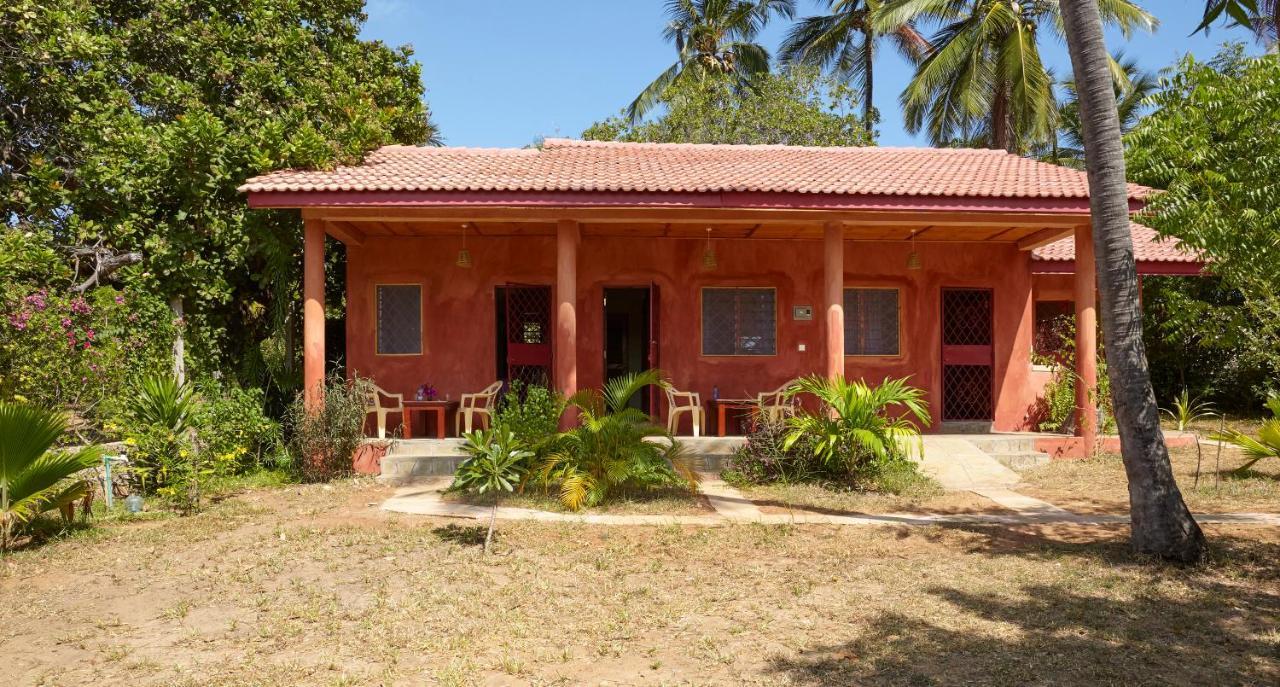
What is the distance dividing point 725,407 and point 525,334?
292 centimetres

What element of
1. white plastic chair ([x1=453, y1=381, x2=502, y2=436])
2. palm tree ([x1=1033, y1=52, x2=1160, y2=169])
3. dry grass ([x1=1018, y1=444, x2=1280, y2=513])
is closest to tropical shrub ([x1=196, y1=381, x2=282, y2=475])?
white plastic chair ([x1=453, y1=381, x2=502, y2=436])

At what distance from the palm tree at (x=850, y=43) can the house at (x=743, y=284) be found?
40.2 ft

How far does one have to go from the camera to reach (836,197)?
9.04 metres

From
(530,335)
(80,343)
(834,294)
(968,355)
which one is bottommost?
(968,355)

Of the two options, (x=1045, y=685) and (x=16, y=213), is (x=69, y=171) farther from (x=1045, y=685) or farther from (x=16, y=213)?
(x=1045, y=685)

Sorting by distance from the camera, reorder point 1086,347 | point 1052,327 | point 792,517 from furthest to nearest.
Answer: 1. point 1052,327
2. point 1086,347
3. point 792,517

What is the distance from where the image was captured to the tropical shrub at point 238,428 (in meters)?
8.95

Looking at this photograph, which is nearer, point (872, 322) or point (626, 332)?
point (872, 322)

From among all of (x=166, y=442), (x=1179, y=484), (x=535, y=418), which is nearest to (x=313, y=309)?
(x=166, y=442)

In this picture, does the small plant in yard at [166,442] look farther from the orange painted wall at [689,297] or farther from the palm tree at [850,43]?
the palm tree at [850,43]

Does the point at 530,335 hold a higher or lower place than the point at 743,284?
lower

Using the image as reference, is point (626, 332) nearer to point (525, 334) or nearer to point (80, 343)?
point (525, 334)

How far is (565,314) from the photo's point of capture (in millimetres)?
9102

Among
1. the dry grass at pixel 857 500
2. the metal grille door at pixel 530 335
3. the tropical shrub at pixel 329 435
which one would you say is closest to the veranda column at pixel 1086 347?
the dry grass at pixel 857 500
